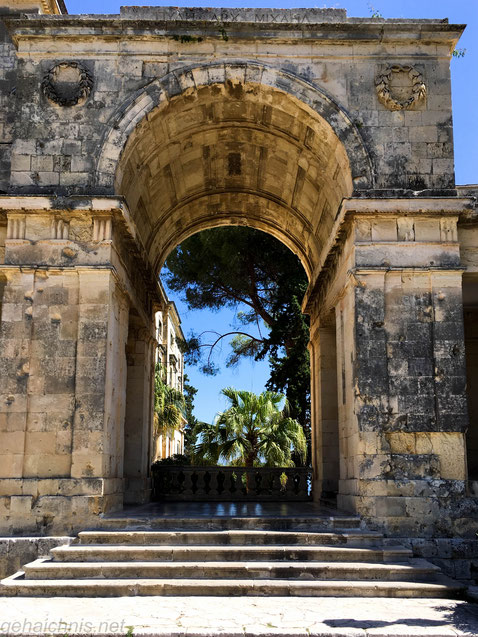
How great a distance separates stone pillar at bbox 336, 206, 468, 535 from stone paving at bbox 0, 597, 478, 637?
2.35 meters

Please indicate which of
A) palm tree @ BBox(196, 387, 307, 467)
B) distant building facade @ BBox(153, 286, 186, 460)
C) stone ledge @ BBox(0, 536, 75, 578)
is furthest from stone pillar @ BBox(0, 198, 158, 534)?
distant building facade @ BBox(153, 286, 186, 460)

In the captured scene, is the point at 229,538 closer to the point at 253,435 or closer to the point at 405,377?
the point at 405,377

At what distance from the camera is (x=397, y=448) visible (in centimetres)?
982

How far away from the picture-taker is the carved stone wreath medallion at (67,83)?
35.7 ft

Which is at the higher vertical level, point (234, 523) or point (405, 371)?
point (405, 371)

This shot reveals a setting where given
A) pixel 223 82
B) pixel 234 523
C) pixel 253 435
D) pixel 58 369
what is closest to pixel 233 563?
pixel 234 523

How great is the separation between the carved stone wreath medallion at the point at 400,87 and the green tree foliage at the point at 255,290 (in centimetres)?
1181

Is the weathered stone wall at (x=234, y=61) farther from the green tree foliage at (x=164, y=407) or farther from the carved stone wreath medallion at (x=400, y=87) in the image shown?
the green tree foliage at (x=164, y=407)

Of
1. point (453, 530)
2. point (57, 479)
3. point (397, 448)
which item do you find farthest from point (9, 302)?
point (453, 530)

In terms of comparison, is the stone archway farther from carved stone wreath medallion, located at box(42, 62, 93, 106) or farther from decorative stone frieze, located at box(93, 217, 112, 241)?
carved stone wreath medallion, located at box(42, 62, 93, 106)

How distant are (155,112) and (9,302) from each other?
3851 millimetres

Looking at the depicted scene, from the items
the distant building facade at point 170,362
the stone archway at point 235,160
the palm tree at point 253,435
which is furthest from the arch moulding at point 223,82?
the distant building facade at point 170,362

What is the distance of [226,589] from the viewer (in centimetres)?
751

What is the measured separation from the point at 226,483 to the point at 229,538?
773cm
